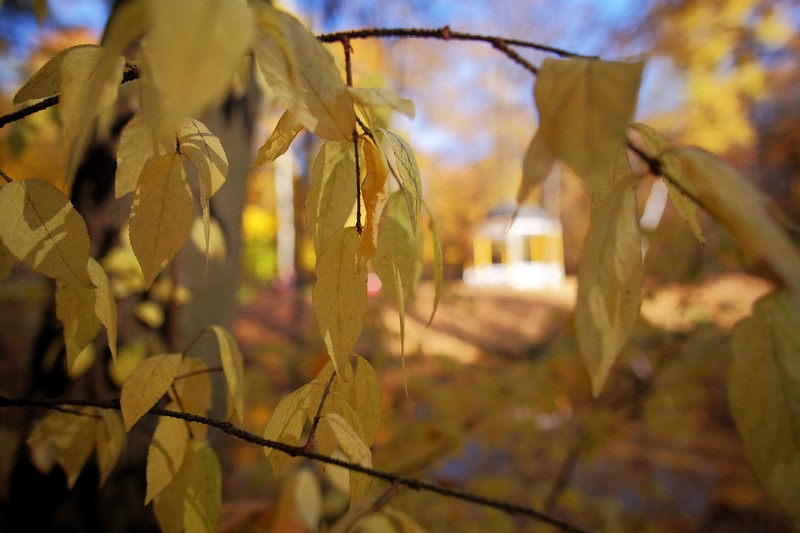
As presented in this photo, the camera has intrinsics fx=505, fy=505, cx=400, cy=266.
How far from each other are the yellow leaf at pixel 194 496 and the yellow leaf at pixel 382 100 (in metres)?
0.33

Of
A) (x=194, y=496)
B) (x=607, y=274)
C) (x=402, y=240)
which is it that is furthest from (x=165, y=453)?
(x=607, y=274)

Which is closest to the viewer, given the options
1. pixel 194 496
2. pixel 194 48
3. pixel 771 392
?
pixel 194 48

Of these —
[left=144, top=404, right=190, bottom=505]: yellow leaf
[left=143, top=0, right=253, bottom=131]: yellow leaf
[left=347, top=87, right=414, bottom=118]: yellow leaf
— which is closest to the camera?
[left=143, top=0, right=253, bottom=131]: yellow leaf

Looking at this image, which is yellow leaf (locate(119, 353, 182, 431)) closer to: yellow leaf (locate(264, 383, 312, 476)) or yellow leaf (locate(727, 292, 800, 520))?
yellow leaf (locate(264, 383, 312, 476))

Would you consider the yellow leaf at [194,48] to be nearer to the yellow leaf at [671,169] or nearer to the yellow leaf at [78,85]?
the yellow leaf at [78,85]

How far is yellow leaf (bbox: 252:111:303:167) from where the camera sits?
34 cm

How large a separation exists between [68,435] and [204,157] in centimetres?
33

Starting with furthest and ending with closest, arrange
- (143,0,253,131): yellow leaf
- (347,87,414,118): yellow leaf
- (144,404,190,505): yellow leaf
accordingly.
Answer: (144,404,190,505): yellow leaf, (347,87,414,118): yellow leaf, (143,0,253,131): yellow leaf

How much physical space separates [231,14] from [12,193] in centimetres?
23

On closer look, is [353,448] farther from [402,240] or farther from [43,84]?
[43,84]

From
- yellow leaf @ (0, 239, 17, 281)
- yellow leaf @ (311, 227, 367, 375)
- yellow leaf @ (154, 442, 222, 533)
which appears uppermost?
yellow leaf @ (0, 239, 17, 281)

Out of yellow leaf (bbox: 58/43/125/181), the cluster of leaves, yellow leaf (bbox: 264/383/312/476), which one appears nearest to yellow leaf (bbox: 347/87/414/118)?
the cluster of leaves

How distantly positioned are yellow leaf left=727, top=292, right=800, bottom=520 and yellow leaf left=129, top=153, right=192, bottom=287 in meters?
0.35

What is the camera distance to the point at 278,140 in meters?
0.35
